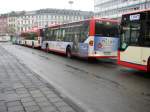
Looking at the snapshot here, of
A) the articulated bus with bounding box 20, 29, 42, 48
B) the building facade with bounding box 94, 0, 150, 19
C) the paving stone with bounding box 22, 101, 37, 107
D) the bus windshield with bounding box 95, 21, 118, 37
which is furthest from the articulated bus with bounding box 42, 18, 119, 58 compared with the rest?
the building facade with bounding box 94, 0, 150, 19

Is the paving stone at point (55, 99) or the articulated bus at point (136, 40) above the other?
the articulated bus at point (136, 40)

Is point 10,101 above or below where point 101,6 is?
below

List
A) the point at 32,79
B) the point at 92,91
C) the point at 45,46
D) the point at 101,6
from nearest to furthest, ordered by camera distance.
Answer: the point at 92,91 → the point at 32,79 → the point at 45,46 → the point at 101,6

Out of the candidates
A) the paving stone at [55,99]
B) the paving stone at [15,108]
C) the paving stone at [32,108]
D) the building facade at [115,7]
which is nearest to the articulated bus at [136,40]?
the paving stone at [55,99]

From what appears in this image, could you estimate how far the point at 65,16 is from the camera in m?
138

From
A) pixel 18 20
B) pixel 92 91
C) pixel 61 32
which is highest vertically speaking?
pixel 18 20

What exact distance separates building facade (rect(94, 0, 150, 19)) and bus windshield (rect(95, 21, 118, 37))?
185 feet

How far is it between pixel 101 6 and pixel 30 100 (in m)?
97.4

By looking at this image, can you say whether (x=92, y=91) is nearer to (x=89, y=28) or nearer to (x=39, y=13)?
(x=89, y=28)

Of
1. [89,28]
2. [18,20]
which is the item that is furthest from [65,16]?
[89,28]

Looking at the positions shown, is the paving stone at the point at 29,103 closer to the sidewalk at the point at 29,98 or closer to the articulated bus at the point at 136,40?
the sidewalk at the point at 29,98

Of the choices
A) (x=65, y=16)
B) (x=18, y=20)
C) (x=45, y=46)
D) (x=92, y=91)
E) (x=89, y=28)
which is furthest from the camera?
(x=18, y=20)

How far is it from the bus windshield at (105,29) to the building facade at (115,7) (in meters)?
56.4

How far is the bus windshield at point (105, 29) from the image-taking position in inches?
650
